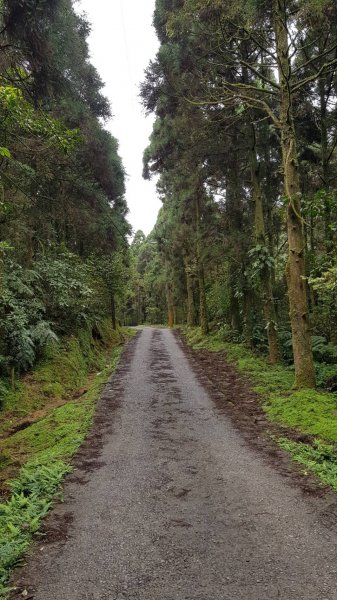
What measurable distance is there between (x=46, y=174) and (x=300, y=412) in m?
8.31

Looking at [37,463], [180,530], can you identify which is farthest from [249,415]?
[180,530]

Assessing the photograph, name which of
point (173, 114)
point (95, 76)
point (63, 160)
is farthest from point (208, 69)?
point (95, 76)

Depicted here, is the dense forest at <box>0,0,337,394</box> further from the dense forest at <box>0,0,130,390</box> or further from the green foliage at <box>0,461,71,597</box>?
the green foliage at <box>0,461,71,597</box>

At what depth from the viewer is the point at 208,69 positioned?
37.0 ft

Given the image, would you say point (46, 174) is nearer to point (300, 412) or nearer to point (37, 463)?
point (37, 463)

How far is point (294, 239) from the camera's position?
29.7ft

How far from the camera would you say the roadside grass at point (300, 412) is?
552cm

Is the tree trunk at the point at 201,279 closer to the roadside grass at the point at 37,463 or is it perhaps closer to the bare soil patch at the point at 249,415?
the bare soil patch at the point at 249,415

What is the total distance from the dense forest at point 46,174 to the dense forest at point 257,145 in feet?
9.39

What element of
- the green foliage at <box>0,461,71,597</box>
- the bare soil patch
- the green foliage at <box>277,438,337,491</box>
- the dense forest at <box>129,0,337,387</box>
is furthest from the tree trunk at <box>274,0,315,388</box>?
the green foliage at <box>0,461,71,597</box>

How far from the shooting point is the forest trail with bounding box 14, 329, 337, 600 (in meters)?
3.02

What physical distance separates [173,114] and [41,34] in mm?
7689

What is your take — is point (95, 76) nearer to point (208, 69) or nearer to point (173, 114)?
point (173, 114)

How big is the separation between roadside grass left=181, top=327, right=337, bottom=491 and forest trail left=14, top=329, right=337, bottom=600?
625 millimetres
